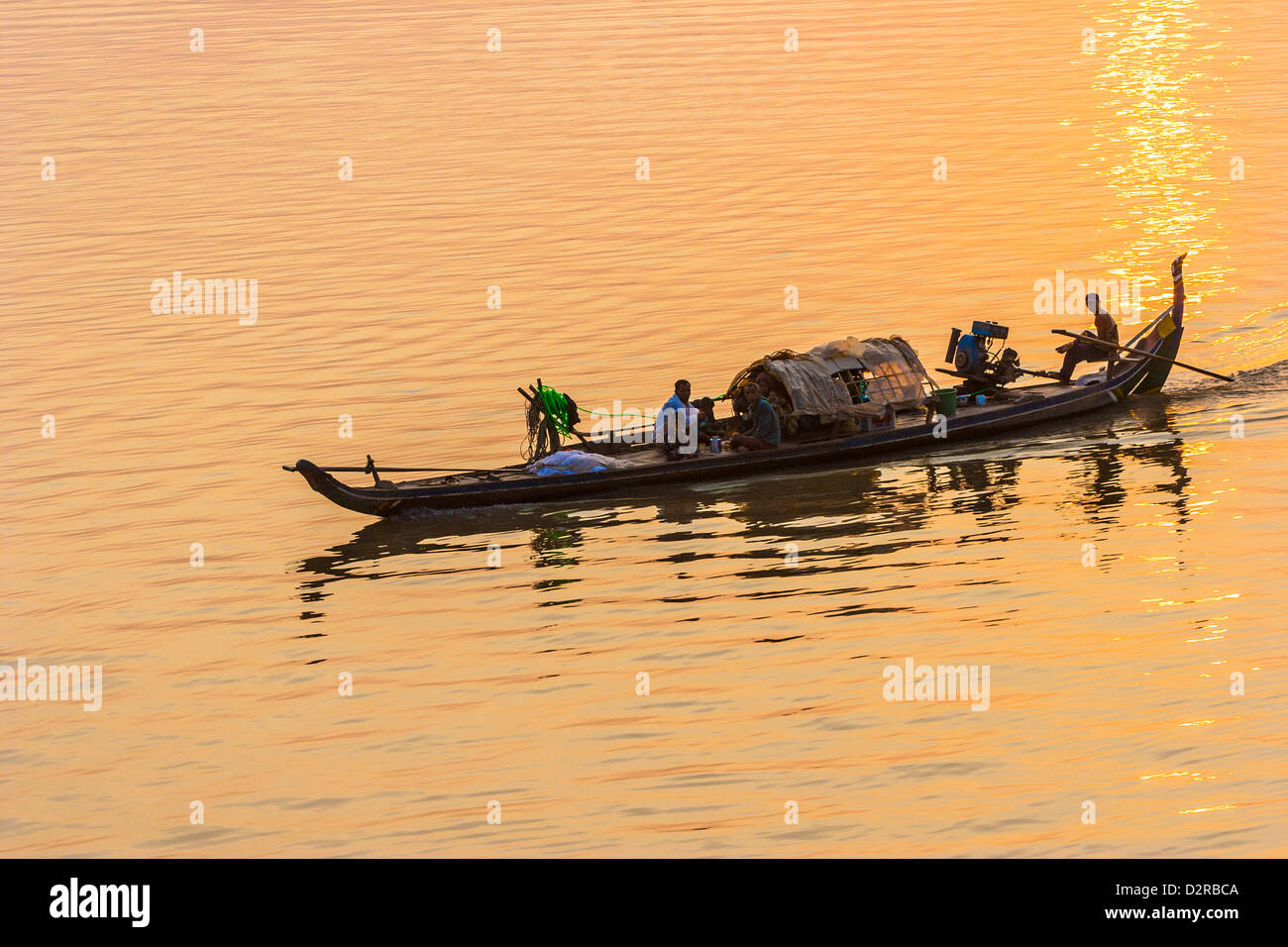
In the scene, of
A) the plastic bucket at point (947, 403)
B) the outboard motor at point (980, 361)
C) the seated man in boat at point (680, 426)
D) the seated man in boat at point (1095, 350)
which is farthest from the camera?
the seated man in boat at point (1095, 350)

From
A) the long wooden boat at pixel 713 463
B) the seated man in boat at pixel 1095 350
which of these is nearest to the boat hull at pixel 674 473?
the long wooden boat at pixel 713 463

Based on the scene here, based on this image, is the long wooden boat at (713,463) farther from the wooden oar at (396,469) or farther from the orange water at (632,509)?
the orange water at (632,509)

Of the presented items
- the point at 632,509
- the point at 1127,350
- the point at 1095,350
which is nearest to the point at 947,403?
the point at 1095,350

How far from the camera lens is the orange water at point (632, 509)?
12938 mm

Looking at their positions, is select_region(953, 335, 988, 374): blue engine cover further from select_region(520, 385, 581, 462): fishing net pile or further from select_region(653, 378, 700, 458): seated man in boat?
select_region(520, 385, 581, 462): fishing net pile

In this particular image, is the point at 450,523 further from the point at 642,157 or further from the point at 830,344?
the point at 642,157

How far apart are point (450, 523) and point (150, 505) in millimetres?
4817

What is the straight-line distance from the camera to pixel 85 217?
39719 mm

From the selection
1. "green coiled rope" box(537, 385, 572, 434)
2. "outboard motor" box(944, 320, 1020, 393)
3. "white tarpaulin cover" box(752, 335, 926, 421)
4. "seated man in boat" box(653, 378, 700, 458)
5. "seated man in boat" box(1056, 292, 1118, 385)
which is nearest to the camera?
"green coiled rope" box(537, 385, 572, 434)

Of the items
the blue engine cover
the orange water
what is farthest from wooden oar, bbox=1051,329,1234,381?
the blue engine cover

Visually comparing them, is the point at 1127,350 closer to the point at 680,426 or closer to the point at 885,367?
the point at 885,367

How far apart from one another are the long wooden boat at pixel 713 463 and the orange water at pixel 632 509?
0.35m

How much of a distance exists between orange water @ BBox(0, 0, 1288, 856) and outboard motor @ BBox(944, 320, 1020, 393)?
3.65ft

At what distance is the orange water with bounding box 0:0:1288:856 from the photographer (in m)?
12.9
